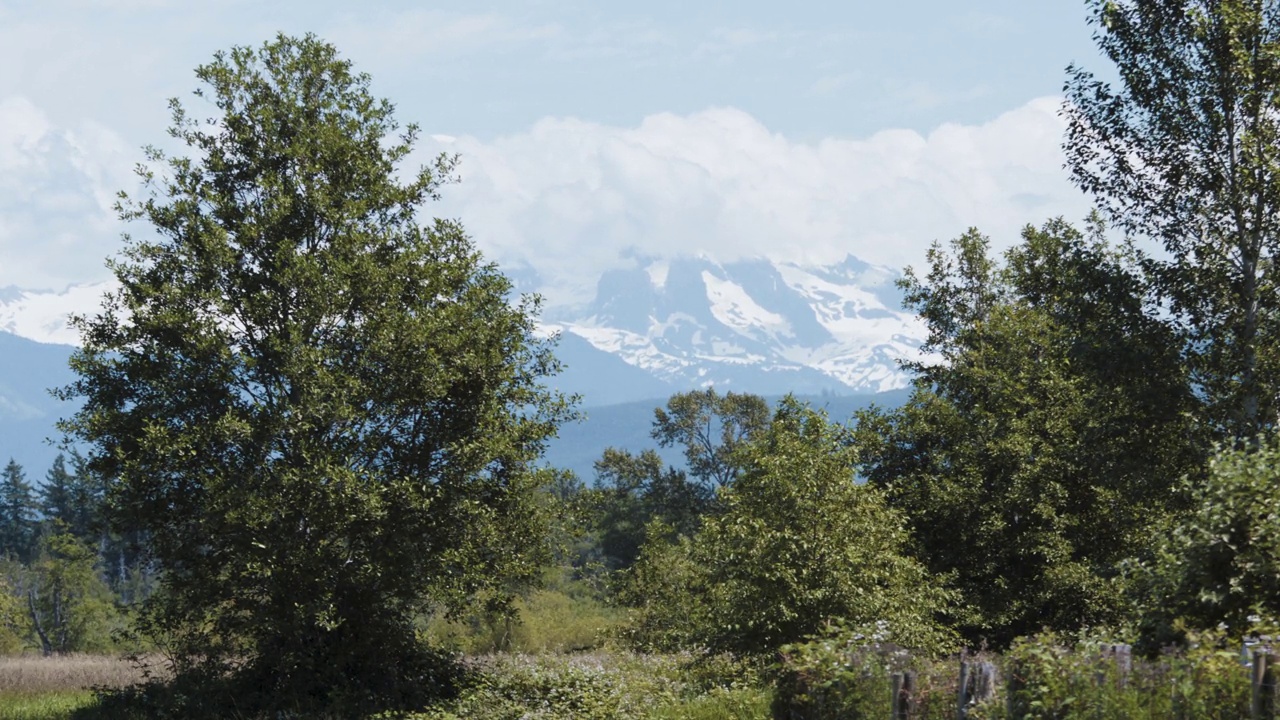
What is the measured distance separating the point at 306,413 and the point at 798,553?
9.80m

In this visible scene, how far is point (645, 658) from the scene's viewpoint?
34.4 meters

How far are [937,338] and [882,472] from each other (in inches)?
364

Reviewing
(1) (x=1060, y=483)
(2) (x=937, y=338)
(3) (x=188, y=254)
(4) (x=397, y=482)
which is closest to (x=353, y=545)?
(4) (x=397, y=482)

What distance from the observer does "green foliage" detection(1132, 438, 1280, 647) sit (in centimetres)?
1288

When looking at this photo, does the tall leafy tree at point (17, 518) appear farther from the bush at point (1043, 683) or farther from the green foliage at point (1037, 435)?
the bush at point (1043, 683)

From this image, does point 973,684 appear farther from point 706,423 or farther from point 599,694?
point 706,423

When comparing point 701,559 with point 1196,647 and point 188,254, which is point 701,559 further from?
point 1196,647

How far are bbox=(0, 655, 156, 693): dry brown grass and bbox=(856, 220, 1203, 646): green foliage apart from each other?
20.4 meters

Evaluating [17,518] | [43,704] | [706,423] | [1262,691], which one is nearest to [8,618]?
[43,704]

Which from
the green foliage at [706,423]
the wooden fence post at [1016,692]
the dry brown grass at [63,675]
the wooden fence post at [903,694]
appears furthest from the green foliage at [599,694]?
the green foliage at [706,423]

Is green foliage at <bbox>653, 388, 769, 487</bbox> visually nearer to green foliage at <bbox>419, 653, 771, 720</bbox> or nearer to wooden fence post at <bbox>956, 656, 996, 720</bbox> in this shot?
green foliage at <bbox>419, 653, 771, 720</bbox>

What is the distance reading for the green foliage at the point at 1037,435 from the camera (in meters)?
23.0

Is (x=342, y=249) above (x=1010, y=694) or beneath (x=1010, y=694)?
above

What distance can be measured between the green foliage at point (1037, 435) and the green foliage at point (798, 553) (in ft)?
15.9
